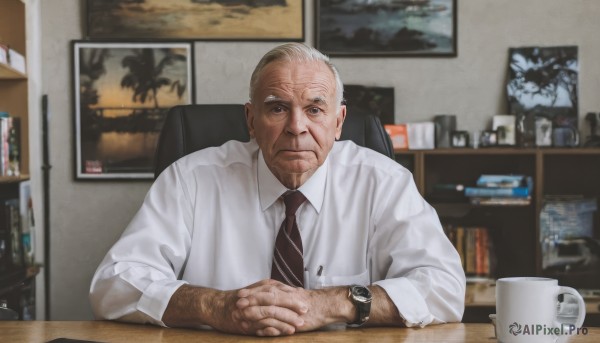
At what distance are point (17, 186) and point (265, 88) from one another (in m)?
1.81

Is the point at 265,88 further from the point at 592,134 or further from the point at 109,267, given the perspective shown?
the point at 592,134

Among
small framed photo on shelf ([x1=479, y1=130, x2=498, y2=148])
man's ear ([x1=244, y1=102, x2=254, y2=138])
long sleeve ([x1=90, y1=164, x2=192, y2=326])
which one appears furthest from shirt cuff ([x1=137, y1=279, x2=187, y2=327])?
small framed photo on shelf ([x1=479, y1=130, x2=498, y2=148])

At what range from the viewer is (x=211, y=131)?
2.14 meters

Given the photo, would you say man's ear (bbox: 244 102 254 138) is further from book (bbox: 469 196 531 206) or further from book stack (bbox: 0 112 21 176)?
book (bbox: 469 196 531 206)

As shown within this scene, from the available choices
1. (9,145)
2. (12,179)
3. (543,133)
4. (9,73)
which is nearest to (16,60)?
(9,73)

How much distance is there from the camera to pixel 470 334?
54.6 inches

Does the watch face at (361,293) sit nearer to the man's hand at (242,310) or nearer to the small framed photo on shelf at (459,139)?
the man's hand at (242,310)

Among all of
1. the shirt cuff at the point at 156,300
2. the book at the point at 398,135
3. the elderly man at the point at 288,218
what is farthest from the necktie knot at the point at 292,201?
the book at the point at 398,135

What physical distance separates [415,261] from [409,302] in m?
0.24

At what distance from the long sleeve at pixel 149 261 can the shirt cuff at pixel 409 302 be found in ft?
1.50

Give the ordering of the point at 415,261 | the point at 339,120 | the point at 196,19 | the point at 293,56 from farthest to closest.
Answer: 1. the point at 196,19
2. the point at 339,120
3. the point at 293,56
4. the point at 415,261

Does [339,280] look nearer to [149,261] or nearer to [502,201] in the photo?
[149,261]

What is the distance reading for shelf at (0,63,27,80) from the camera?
305 cm

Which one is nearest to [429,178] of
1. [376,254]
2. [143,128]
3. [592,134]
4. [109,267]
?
[592,134]
